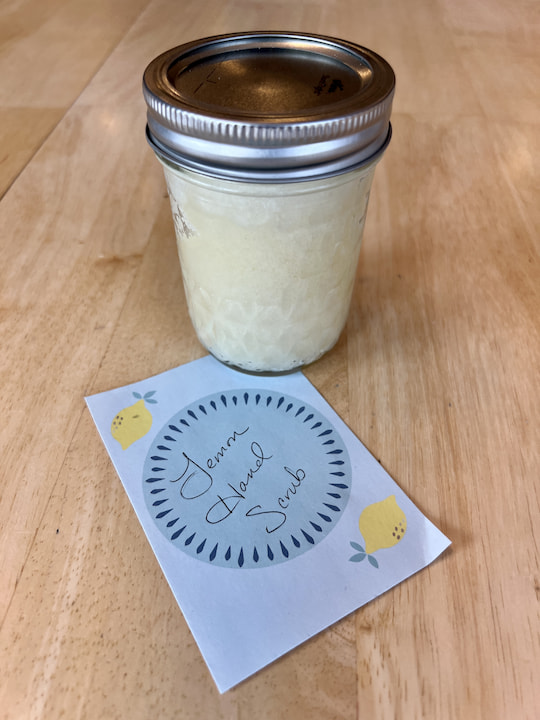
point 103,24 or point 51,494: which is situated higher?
point 103,24

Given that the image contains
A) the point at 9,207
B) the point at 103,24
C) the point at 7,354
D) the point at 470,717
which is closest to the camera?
the point at 470,717

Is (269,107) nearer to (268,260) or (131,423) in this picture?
(268,260)

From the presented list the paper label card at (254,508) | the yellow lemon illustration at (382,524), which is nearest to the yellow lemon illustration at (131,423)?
the paper label card at (254,508)

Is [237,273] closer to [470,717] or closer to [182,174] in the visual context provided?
[182,174]

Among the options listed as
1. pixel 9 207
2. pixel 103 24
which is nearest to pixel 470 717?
pixel 9 207

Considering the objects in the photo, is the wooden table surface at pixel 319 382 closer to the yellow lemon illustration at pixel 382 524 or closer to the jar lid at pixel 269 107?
the yellow lemon illustration at pixel 382 524

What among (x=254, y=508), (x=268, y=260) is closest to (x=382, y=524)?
(x=254, y=508)
